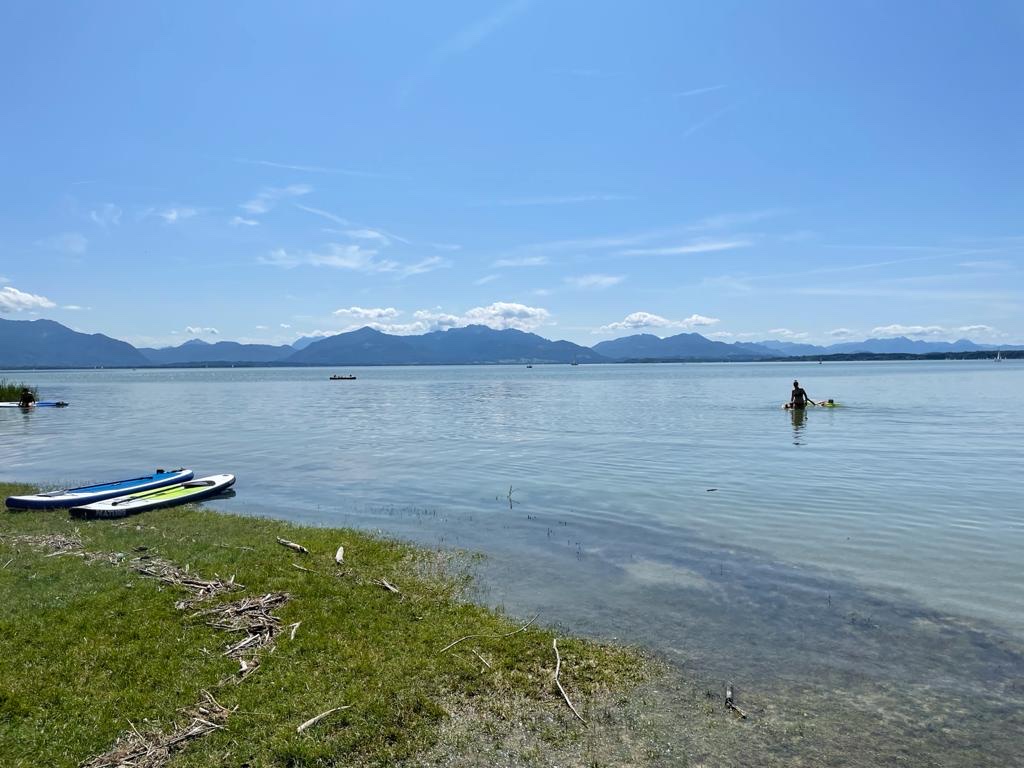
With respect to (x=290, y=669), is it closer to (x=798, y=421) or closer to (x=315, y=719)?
(x=315, y=719)

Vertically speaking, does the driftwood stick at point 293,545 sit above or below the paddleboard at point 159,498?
above

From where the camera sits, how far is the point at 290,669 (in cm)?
991

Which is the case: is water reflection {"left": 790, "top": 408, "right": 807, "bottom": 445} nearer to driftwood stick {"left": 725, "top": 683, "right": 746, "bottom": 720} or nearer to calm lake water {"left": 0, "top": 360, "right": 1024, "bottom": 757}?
calm lake water {"left": 0, "top": 360, "right": 1024, "bottom": 757}

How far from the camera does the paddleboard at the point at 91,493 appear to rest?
74.1 ft

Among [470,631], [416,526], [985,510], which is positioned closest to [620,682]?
[470,631]

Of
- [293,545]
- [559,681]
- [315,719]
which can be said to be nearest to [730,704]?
[559,681]

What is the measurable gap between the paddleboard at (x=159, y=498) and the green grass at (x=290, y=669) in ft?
22.1

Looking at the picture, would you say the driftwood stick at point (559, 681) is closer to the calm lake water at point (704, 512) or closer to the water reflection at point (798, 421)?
the calm lake water at point (704, 512)

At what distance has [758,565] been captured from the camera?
16359mm

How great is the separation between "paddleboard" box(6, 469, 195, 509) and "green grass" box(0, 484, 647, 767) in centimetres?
887

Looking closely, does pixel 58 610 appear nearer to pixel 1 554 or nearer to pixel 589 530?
pixel 1 554

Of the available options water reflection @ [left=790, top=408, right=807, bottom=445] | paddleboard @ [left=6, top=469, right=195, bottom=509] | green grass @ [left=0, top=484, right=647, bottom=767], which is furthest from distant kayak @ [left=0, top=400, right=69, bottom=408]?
water reflection @ [left=790, top=408, right=807, bottom=445]

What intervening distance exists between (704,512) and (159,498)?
63.9 feet

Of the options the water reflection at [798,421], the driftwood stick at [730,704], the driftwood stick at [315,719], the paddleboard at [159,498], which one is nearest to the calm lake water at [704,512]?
the water reflection at [798,421]
